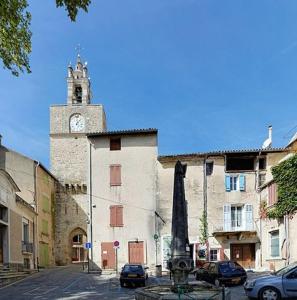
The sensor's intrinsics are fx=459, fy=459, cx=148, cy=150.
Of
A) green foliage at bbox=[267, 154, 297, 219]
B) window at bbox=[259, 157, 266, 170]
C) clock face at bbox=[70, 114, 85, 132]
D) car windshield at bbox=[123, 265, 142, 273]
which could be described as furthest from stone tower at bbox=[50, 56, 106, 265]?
green foliage at bbox=[267, 154, 297, 219]

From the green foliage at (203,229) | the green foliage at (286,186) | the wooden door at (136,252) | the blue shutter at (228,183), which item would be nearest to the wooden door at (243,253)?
the green foliage at (203,229)

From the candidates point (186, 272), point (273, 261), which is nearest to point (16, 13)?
point (186, 272)

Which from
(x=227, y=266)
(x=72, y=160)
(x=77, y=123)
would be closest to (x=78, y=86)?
(x=77, y=123)

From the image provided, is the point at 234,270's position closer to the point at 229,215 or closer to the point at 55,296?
the point at 55,296

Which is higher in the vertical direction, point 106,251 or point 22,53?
point 22,53

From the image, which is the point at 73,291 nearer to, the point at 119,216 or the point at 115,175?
the point at 119,216

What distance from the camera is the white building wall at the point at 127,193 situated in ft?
117

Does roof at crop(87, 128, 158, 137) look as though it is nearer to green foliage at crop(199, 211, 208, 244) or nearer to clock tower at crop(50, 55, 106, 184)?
green foliage at crop(199, 211, 208, 244)

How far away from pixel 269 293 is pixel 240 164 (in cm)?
Result: 2106

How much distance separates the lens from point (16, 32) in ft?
37.6

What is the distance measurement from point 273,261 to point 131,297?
13.0 meters

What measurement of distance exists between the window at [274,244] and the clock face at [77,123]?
30192mm

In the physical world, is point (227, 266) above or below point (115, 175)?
below

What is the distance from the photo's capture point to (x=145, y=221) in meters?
35.7
